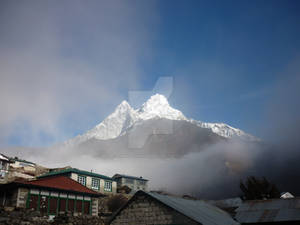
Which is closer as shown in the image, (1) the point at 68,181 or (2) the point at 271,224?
(2) the point at 271,224

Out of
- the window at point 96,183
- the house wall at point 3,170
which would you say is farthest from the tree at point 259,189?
the house wall at point 3,170

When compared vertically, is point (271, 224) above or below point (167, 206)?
below

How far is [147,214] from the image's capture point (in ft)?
65.4

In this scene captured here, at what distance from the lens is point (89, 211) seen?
102 ft

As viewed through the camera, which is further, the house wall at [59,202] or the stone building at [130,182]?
the stone building at [130,182]

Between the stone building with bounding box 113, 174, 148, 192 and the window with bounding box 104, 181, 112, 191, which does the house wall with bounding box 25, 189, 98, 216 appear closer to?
the window with bounding box 104, 181, 112, 191

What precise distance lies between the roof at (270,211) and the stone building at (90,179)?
27.4 metres

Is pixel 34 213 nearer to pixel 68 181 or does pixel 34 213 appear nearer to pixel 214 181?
pixel 68 181

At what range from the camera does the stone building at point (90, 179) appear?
4431 centimetres

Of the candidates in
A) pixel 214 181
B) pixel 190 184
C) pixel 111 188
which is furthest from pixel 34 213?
pixel 214 181

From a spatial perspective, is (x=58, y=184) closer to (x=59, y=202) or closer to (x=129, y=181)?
(x=59, y=202)

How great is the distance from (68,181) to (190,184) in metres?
95.0

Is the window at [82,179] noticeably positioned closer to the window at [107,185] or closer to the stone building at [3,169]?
the window at [107,185]

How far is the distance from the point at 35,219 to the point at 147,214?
11.1m
